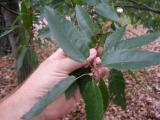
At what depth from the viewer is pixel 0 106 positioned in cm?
154

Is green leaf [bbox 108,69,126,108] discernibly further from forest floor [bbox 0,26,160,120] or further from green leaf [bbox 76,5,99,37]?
forest floor [bbox 0,26,160,120]

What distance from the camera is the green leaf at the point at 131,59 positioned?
81 cm

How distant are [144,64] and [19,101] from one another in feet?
2.31

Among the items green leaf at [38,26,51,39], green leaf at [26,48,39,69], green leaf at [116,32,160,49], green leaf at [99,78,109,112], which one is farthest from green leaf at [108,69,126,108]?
green leaf at [26,48,39,69]

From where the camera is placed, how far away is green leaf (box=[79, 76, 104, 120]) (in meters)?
0.92

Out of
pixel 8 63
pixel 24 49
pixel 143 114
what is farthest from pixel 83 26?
pixel 8 63

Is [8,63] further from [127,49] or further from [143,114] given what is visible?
[127,49]

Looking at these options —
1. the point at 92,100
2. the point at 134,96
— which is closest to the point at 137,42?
the point at 92,100

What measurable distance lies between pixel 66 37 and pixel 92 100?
169mm

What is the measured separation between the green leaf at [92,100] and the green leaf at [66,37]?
0.08 metres

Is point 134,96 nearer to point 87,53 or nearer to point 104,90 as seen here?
point 104,90

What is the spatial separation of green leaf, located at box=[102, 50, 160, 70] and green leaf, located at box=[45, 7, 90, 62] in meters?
0.08

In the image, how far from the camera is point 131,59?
834mm

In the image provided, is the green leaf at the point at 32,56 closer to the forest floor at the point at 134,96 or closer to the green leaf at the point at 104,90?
the green leaf at the point at 104,90
